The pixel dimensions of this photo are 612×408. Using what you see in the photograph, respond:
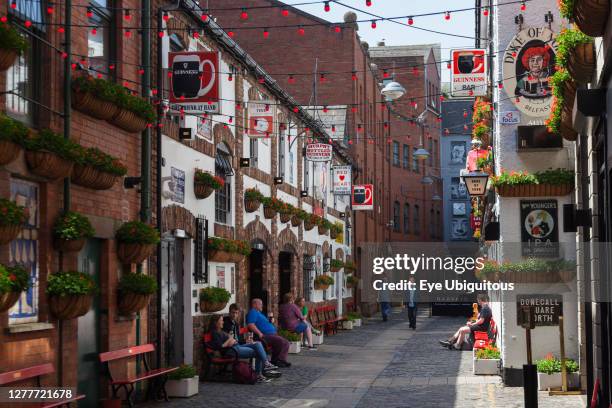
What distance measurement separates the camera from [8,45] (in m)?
9.54

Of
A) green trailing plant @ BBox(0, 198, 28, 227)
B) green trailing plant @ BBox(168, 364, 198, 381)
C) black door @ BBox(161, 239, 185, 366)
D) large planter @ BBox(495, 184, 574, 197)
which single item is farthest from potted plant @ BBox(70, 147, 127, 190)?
large planter @ BBox(495, 184, 574, 197)

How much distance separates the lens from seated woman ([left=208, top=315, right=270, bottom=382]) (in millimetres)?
17422

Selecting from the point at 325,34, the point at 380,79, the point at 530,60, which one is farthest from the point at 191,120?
the point at 380,79

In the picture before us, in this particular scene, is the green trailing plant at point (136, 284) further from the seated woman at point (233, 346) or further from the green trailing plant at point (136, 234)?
the seated woman at point (233, 346)

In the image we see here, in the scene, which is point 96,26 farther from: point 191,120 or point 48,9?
point 191,120

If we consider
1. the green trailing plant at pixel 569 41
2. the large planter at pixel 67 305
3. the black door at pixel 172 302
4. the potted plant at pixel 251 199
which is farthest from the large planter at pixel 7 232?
the potted plant at pixel 251 199

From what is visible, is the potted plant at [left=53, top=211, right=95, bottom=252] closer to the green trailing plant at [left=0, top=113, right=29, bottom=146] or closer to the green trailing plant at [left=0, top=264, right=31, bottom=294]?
the green trailing plant at [left=0, top=113, right=29, bottom=146]

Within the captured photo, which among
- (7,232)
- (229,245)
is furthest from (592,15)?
(229,245)

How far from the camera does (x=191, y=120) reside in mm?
17297

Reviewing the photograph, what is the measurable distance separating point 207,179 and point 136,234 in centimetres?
368

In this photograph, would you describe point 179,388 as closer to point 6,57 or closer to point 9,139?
point 9,139

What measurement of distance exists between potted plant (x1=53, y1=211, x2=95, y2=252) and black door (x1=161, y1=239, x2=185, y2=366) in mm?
4063

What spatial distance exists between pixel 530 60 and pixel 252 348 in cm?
695

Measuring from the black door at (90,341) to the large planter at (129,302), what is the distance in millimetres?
424
